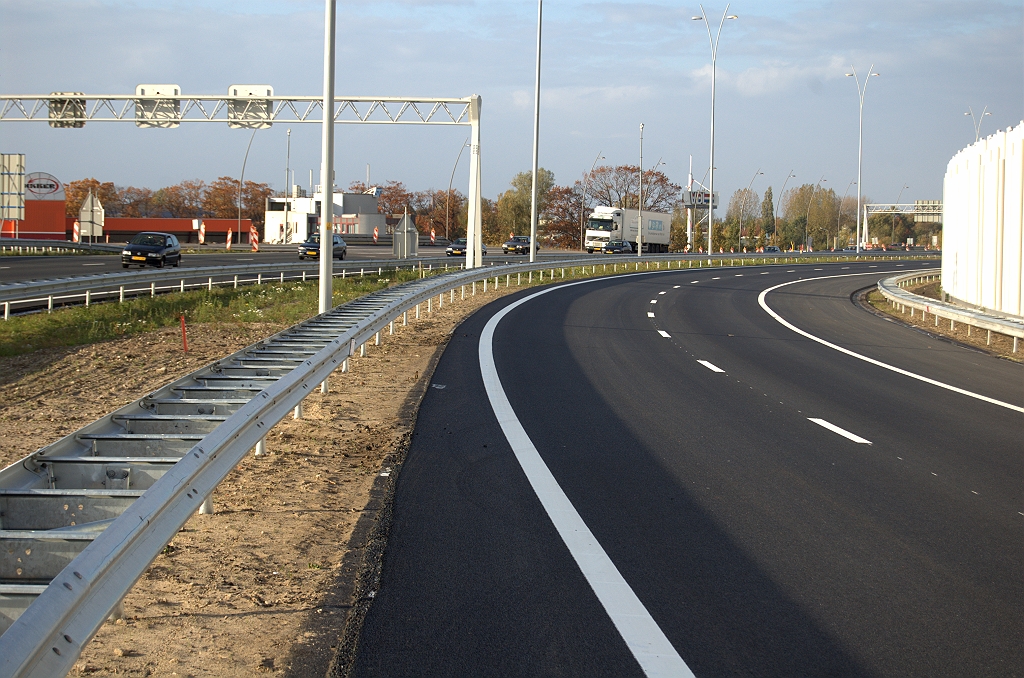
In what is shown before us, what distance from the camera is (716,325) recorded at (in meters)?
24.2

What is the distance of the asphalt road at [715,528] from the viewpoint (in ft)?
15.5

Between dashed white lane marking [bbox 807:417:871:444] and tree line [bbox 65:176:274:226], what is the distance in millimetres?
139759

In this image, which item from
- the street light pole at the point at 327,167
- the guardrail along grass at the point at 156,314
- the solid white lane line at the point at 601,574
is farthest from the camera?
the guardrail along grass at the point at 156,314

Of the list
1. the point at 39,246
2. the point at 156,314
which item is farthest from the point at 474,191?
the point at 39,246

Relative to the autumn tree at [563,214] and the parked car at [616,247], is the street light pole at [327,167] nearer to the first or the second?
the parked car at [616,247]

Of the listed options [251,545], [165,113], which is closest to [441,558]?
[251,545]

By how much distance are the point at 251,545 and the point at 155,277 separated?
24.1 m

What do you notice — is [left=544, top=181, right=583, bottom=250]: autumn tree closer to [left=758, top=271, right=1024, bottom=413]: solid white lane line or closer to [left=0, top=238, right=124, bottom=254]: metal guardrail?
[left=0, top=238, right=124, bottom=254]: metal guardrail

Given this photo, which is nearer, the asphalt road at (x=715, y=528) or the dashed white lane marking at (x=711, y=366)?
the asphalt road at (x=715, y=528)

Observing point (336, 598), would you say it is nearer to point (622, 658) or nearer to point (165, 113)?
point (622, 658)

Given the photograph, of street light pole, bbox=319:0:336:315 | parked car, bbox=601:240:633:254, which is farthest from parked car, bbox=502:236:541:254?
street light pole, bbox=319:0:336:315

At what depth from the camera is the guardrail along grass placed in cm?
2098

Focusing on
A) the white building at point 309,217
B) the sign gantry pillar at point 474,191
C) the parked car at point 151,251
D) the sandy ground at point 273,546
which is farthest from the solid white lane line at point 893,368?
the white building at point 309,217

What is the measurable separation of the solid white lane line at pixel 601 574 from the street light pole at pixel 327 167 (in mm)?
9311
